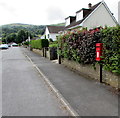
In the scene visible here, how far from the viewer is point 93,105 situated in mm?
3719

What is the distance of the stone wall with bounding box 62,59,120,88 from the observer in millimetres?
5069

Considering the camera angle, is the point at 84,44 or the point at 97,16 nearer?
the point at 84,44

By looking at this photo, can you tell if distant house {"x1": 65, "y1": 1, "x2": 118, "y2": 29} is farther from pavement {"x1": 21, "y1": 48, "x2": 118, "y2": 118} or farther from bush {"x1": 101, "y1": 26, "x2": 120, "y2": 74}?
pavement {"x1": 21, "y1": 48, "x2": 118, "y2": 118}

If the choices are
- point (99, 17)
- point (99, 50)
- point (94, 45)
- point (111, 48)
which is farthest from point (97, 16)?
point (111, 48)

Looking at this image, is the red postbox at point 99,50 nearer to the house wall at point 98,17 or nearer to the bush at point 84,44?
the bush at point 84,44

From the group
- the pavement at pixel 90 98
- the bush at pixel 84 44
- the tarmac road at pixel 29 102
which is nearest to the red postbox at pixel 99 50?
the bush at pixel 84 44

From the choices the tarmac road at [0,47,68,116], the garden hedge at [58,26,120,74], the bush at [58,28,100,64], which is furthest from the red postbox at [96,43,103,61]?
the tarmac road at [0,47,68,116]

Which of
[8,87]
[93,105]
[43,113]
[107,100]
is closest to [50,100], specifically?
[43,113]

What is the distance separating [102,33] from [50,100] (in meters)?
3.34

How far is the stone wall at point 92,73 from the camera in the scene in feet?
16.6

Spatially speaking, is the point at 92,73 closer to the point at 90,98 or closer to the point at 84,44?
the point at 84,44

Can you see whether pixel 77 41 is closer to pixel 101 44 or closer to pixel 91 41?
pixel 91 41

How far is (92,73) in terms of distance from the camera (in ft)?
21.3

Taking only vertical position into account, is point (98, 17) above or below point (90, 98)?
above
